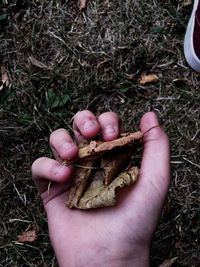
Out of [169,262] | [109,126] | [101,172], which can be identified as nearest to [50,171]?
[101,172]

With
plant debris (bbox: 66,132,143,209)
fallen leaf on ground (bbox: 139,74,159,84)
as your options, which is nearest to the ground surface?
fallen leaf on ground (bbox: 139,74,159,84)

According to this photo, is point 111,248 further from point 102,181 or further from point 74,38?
point 74,38

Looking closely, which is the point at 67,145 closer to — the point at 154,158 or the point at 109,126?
the point at 109,126

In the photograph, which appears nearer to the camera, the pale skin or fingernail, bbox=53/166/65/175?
fingernail, bbox=53/166/65/175

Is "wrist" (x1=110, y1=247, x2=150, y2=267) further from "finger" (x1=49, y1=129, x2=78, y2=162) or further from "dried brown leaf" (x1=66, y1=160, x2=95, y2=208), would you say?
"finger" (x1=49, y1=129, x2=78, y2=162)

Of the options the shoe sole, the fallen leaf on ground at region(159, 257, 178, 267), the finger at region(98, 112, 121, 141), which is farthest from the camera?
the shoe sole

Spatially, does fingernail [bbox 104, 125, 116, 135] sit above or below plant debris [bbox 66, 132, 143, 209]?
above
